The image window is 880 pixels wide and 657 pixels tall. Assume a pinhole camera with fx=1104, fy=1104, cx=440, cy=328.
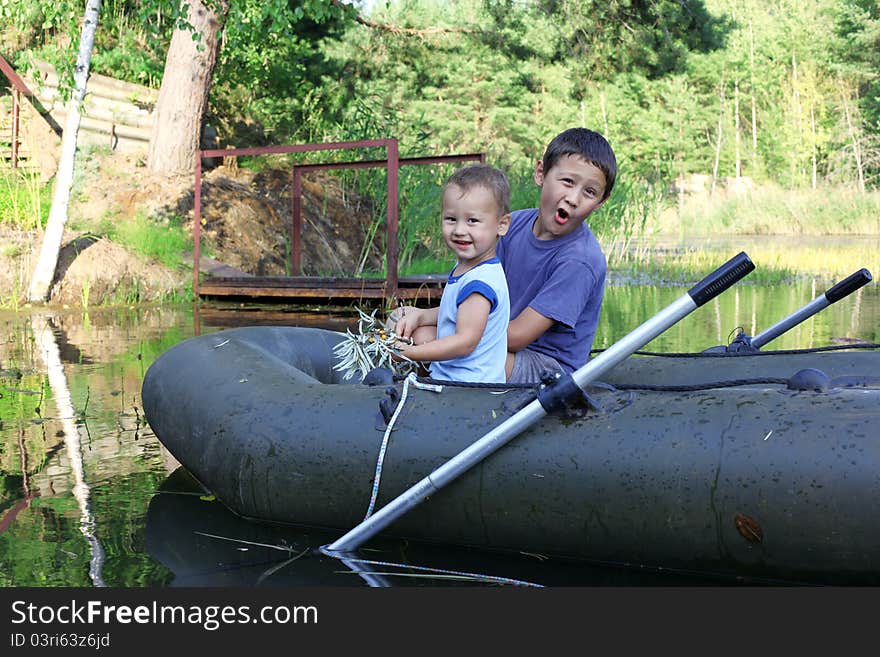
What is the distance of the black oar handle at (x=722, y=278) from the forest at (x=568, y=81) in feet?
25.1

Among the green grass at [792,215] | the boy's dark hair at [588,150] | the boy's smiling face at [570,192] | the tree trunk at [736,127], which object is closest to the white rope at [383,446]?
the boy's smiling face at [570,192]

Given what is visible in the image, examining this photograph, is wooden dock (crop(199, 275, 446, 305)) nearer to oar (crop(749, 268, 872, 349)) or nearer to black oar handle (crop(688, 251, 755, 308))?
oar (crop(749, 268, 872, 349))

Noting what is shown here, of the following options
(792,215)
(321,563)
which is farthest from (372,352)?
(792,215)

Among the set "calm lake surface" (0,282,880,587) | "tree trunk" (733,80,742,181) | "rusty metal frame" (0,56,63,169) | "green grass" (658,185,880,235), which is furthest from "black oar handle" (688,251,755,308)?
"tree trunk" (733,80,742,181)

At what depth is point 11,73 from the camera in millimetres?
12164

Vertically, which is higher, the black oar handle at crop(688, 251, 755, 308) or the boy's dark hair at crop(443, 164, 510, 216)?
the boy's dark hair at crop(443, 164, 510, 216)

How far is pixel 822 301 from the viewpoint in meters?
4.49

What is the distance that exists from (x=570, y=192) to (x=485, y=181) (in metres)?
0.41

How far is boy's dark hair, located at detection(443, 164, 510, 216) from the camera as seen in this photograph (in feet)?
10.8

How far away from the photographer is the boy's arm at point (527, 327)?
3.51 meters

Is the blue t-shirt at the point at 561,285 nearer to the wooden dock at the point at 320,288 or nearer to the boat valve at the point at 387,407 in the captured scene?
the boat valve at the point at 387,407

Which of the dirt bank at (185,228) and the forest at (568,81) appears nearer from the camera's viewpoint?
the dirt bank at (185,228)

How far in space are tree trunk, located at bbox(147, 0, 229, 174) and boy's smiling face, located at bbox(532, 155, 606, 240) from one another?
33.1 feet

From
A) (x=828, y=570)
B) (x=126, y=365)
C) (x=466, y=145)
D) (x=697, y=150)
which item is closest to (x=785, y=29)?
(x=697, y=150)
